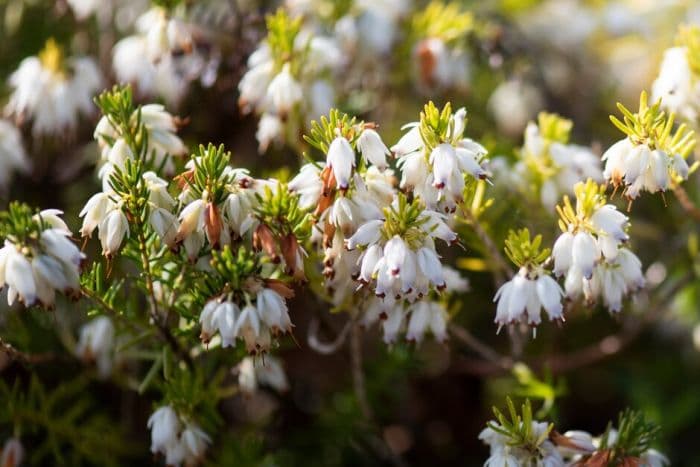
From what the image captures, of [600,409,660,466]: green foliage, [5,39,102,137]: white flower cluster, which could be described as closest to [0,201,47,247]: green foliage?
[5,39,102,137]: white flower cluster

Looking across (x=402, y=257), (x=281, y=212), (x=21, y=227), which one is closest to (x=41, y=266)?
(x=21, y=227)

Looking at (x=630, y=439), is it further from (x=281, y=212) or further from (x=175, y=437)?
(x=175, y=437)

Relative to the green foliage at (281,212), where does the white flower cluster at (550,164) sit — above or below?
above

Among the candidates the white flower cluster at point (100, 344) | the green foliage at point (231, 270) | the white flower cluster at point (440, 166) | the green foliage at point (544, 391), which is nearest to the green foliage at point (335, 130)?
the white flower cluster at point (440, 166)

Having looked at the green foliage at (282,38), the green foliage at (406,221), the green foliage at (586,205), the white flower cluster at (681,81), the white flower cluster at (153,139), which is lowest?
the green foliage at (406,221)

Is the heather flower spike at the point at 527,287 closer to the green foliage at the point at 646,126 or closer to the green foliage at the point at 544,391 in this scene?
the green foliage at the point at 646,126

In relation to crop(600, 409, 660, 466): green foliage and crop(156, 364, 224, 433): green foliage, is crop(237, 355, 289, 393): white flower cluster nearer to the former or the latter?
crop(156, 364, 224, 433): green foliage
